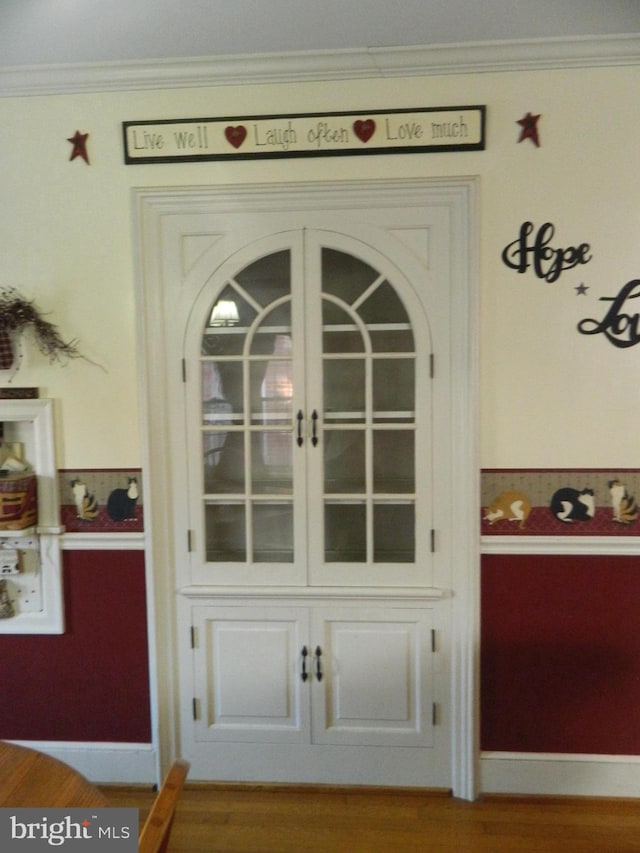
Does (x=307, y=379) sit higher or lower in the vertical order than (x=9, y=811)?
higher

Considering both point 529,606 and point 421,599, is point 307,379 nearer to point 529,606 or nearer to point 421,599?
point 421,599

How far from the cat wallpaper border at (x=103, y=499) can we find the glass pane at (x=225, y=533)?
27 centimetres

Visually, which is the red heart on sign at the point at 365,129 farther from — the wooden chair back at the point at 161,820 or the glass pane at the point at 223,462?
the wooden chair back at the point at 161,820

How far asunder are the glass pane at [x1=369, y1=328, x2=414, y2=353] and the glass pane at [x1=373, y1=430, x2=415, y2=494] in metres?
0.31

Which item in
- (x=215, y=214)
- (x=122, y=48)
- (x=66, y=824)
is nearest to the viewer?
(x=66, y=824)

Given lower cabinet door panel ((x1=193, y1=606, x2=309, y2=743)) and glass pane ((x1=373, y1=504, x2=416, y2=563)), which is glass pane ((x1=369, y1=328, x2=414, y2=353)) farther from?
lower cabinet door panel ((x1=193, y1=606, x2=309, y2=743))

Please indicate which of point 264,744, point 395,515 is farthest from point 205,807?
point 395,515

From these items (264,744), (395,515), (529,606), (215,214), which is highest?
(215,214)

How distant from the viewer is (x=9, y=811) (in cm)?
109

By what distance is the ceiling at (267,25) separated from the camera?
183 centimetres

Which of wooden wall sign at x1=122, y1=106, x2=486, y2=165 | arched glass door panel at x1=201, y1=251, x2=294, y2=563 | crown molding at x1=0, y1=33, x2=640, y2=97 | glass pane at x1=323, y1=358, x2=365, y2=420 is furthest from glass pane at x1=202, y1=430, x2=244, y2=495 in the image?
crown molding at x1=0, y1=33, x2=640, y2=97

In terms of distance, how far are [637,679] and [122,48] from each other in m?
2.95

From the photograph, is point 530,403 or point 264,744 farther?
point 264,744

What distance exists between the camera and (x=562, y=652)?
7.33 feet
